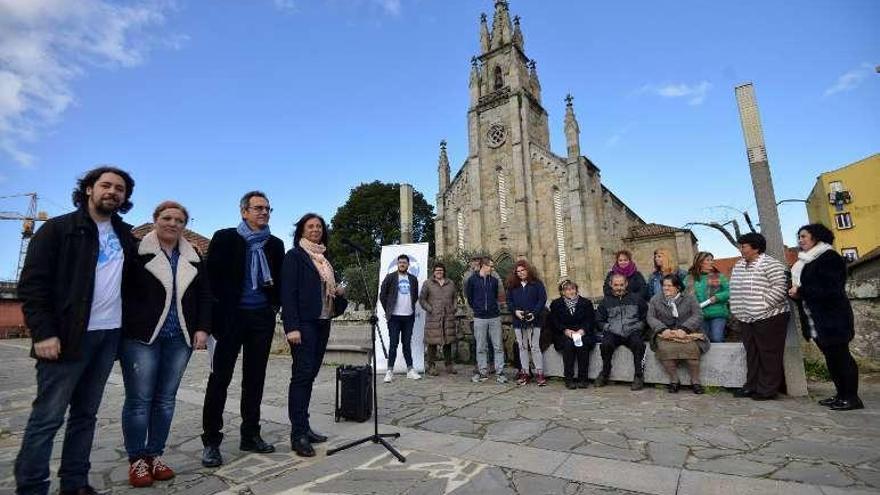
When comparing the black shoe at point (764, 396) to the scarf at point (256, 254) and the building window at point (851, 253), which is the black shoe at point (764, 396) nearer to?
the scarf at point (256, 254)

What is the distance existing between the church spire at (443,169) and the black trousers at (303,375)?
27.1m

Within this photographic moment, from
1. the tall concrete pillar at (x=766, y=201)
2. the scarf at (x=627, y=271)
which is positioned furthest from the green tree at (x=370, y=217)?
the tall concrete pillar at (x=766, y=201)

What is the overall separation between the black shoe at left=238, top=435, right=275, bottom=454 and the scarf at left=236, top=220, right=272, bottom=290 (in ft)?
4.17

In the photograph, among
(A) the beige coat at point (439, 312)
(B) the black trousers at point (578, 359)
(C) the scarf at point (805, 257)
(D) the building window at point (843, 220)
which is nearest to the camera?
(C) the scarf at point (805, 257)

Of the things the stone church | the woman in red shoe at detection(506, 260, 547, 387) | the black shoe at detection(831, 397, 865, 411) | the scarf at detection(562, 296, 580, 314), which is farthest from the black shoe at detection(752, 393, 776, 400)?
the stone church

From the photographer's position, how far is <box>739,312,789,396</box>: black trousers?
16.1 ft

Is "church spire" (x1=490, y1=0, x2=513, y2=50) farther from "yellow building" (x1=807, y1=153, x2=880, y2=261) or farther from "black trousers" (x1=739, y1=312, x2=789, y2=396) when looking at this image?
"black trousers" (x1=739, y1=312, x2=789, y2=396)

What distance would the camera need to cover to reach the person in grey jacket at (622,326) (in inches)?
234

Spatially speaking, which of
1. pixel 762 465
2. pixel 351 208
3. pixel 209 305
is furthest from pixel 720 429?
pixel 351 208

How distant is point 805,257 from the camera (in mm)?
4742

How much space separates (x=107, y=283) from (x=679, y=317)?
20.7 ft

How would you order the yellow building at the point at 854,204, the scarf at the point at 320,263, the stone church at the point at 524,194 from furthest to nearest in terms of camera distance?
1. the stone church at the point at 524,194
2. the yellow building at the point at 854,204
3. the scarf at the point at 320,263

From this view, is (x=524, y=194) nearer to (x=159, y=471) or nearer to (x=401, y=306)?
(x=401, y=306)

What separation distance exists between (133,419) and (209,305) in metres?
0.87
